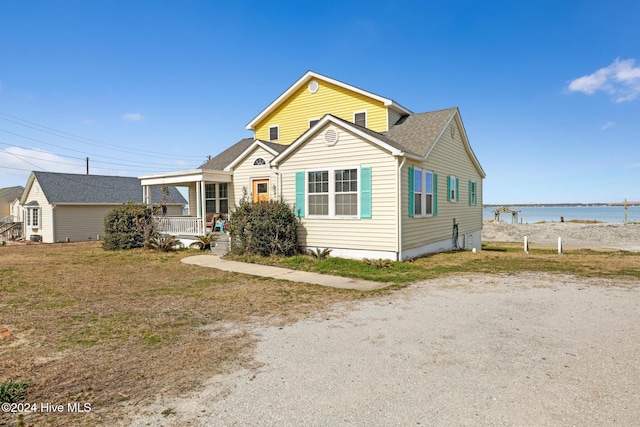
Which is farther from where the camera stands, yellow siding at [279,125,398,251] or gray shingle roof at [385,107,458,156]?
gray shingle roof at [385,107,458,156]

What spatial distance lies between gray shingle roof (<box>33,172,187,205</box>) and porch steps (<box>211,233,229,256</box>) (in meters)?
12.4

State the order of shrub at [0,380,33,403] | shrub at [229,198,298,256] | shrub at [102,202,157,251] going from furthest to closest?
shrub at [102,202,157,251], shrub at [229,198,298,256], shrub at [0,380,33,403]

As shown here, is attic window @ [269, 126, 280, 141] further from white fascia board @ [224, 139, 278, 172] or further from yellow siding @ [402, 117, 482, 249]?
yellow siding @ [402, 117, 482, 249]

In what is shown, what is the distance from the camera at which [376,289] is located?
844cm

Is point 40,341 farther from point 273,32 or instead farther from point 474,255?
point 273,32

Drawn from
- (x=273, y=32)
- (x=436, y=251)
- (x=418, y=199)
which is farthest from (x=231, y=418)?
(x=273, y=32)

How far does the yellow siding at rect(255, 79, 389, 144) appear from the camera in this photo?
52.5 feet

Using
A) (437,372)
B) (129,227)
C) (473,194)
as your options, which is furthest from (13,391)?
(473,194)

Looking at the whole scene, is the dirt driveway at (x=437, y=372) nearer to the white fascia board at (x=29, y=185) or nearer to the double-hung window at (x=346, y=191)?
the double-hung window at (x=346, y=191)

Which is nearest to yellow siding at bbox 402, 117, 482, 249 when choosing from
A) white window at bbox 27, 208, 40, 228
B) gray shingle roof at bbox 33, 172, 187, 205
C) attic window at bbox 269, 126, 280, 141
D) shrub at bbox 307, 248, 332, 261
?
shrub at bbox 307, 248, 332, 261

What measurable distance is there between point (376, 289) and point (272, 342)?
3913 mm

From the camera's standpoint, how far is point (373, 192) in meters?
12.2

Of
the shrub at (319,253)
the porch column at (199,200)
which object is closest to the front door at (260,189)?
the porch column at (199,200)

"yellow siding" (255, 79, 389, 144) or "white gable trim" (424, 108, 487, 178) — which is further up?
"yellow siding" (255, 79, 389, 144)
